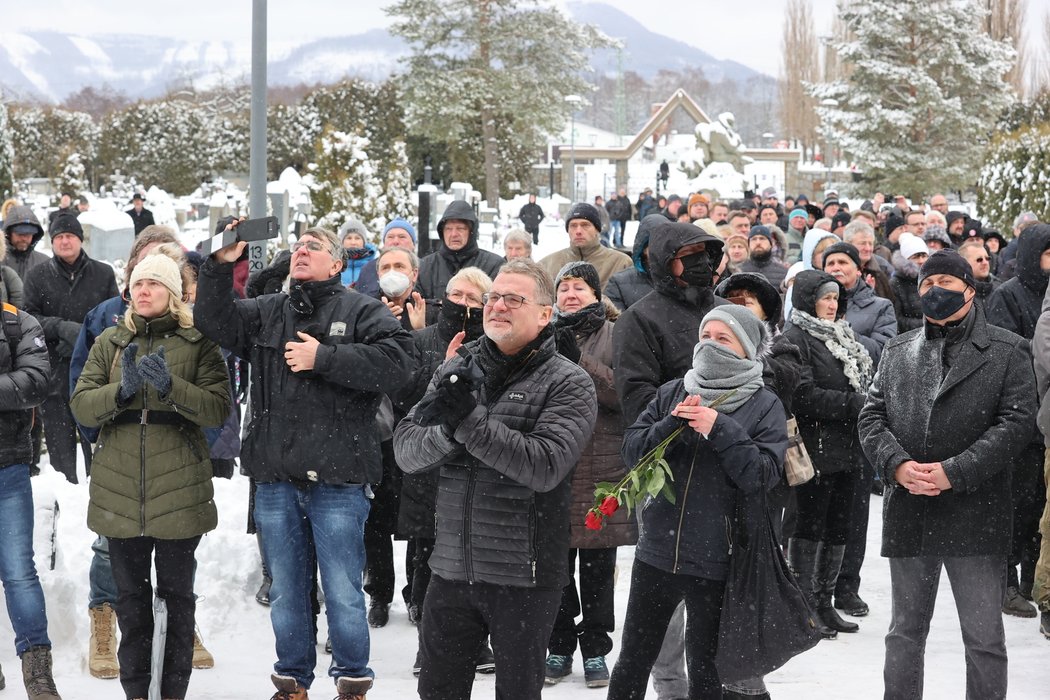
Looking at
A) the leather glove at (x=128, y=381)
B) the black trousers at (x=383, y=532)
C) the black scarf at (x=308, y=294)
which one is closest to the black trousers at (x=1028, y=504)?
the black trousers at (x=383, y=532)

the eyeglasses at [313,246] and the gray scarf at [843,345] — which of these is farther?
the gray scarf at [843,345]

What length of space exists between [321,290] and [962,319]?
2.62 m

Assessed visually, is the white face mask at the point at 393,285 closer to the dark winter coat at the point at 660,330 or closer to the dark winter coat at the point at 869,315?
the dark winter coat at the point at 660,330

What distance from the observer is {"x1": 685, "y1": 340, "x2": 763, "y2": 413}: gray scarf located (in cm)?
477

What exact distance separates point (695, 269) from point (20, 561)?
314 cm

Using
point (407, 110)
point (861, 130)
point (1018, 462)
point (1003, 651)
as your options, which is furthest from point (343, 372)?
point (407, 110)

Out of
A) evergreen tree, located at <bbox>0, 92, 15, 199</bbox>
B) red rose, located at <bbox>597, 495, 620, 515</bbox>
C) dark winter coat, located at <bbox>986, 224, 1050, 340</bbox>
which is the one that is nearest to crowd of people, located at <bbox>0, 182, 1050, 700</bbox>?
red rose, located at <bbox>597, 495, 620, 515</bbox>

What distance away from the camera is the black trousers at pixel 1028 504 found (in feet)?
24.2

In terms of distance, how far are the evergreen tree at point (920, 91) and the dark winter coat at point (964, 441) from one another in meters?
35.3

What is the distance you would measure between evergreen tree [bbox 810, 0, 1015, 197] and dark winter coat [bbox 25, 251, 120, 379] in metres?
34.3

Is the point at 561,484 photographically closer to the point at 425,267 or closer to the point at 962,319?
the point at 962,319

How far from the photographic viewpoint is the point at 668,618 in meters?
4.77

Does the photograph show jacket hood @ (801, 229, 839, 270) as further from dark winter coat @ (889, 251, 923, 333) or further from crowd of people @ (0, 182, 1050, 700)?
crowd of people @ (0, 182, 1050, 700)

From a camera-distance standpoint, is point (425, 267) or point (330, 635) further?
point (425, 267)
